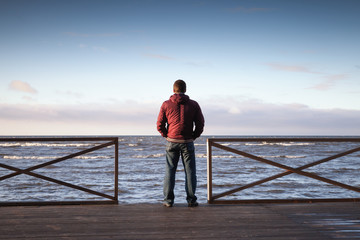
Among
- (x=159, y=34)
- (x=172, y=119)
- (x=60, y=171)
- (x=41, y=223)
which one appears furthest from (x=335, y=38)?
(x=60, y=171)

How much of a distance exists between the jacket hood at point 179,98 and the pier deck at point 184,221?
1.50m

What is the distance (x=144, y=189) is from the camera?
9281 millimetres

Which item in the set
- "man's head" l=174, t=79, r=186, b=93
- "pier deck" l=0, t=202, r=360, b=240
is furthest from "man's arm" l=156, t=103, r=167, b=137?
"pier deck" l=0, t=202, r=360, b=240

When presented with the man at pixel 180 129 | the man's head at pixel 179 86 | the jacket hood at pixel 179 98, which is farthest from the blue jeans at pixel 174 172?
the man's head at pixel 179 86

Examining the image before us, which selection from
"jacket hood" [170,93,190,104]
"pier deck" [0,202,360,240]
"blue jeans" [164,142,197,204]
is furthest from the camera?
"blue jeans" [164,142,197,204]

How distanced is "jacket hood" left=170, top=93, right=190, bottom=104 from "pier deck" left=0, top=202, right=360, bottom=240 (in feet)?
4.91

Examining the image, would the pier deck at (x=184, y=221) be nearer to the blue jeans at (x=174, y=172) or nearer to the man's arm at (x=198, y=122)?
the blue jeans at (x=174, y=172)

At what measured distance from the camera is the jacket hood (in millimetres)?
3914

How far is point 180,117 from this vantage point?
3.93 meters

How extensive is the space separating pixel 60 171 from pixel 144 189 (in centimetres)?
706

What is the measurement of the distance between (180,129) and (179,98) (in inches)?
17.1

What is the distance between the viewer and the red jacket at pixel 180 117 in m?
3.94

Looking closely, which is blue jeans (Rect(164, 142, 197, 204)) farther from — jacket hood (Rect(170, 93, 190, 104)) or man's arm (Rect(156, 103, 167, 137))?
jacket hood (Rect(170, 93, 190, 104))

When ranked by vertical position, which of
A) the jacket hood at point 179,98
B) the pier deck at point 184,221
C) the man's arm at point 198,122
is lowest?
the pier deck at point 184,221
